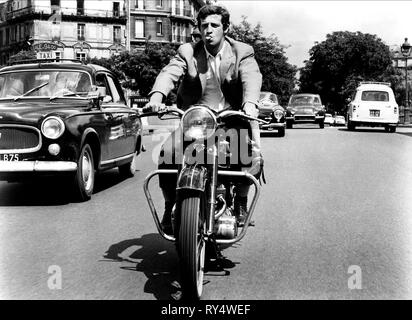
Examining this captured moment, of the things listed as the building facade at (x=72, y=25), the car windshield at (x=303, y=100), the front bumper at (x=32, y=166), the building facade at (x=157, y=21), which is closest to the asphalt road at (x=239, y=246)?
the front bumper at (x=32, y=166)

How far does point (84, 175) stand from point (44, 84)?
1.70 metres

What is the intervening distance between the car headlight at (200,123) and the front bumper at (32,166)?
4.26 m

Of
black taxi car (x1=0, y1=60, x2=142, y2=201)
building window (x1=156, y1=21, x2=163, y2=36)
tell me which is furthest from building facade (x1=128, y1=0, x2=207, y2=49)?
black taxi car (x1=0, y1=60, x2=142, y2=201)

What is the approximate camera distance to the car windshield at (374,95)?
87.5 ft

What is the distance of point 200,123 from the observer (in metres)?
4.29

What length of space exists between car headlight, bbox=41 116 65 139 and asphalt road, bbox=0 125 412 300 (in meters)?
0.88

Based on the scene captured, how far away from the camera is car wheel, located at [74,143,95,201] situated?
27.8ft

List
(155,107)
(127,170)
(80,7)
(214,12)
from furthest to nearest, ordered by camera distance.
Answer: (80,7) < (127,170) < (214,12) < (155,107)

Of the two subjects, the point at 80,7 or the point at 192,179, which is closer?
the point at 192,179

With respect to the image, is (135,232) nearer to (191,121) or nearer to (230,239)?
(230,239)

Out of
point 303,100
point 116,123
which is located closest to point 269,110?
point 303,100

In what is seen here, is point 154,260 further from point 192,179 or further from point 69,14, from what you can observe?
point 69,14

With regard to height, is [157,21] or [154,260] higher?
[157,21]

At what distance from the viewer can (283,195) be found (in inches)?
360
